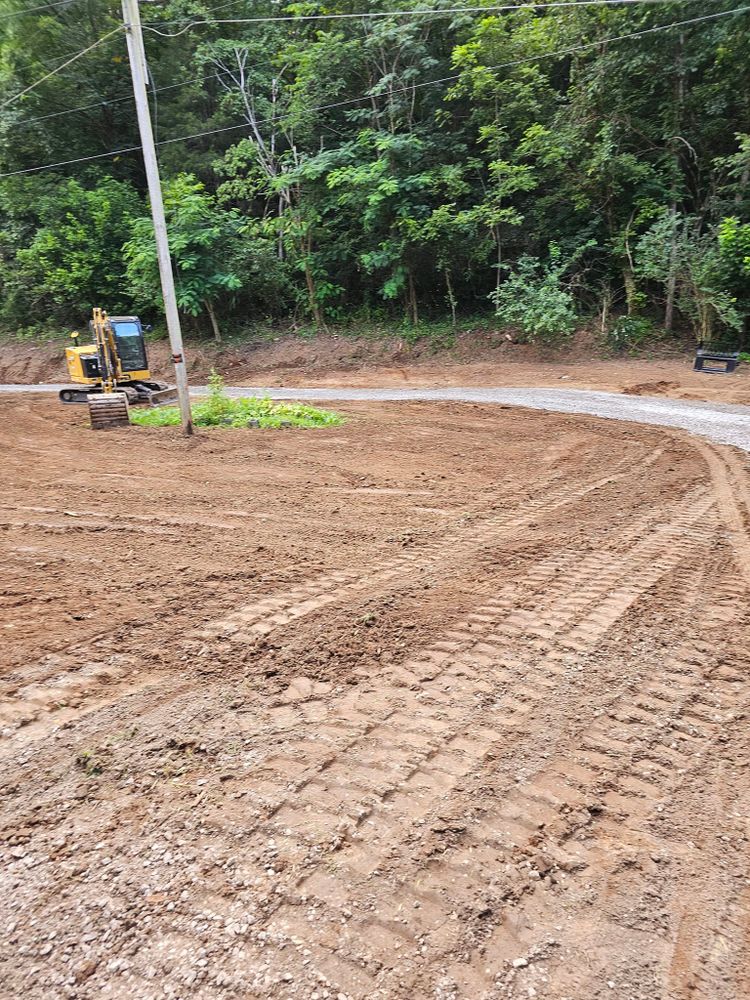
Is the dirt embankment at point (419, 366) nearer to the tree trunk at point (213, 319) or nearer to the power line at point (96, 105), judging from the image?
the tree trunk at point (213, 319)

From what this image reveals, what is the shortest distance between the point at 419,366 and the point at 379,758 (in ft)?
60.3

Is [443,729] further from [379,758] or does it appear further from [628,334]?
[628,334]

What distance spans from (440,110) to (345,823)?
72.6 feet

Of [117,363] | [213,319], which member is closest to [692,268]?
[117,363]

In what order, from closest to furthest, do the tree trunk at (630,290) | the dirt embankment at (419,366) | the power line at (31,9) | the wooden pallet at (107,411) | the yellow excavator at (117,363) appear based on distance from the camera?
the wooden pallet at (107,411), the dirt embankment at (419,366), the yellow excavator at (117,363), the tree trunk at (630,290), the power line at (31,9)

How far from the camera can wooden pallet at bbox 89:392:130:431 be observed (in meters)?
12.8

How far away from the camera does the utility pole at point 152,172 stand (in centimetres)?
963

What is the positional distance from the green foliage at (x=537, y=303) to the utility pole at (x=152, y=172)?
11297 millimetres

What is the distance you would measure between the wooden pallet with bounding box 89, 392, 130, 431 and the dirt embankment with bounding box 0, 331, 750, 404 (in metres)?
7.80

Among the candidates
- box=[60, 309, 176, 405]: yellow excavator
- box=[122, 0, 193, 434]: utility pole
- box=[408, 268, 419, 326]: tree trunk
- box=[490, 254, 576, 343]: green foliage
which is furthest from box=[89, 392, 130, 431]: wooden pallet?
box=[408, 268, 419, 326]: tree trunk

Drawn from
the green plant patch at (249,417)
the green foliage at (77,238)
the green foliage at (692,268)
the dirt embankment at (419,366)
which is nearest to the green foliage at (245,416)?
the green plant patch at (249,417)

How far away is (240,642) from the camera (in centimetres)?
405

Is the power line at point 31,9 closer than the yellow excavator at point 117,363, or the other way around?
the yellow excavator at point 117,363

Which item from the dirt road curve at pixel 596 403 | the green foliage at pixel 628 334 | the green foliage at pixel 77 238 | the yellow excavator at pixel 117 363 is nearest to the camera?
the dirt road curve at pixel 596 403
